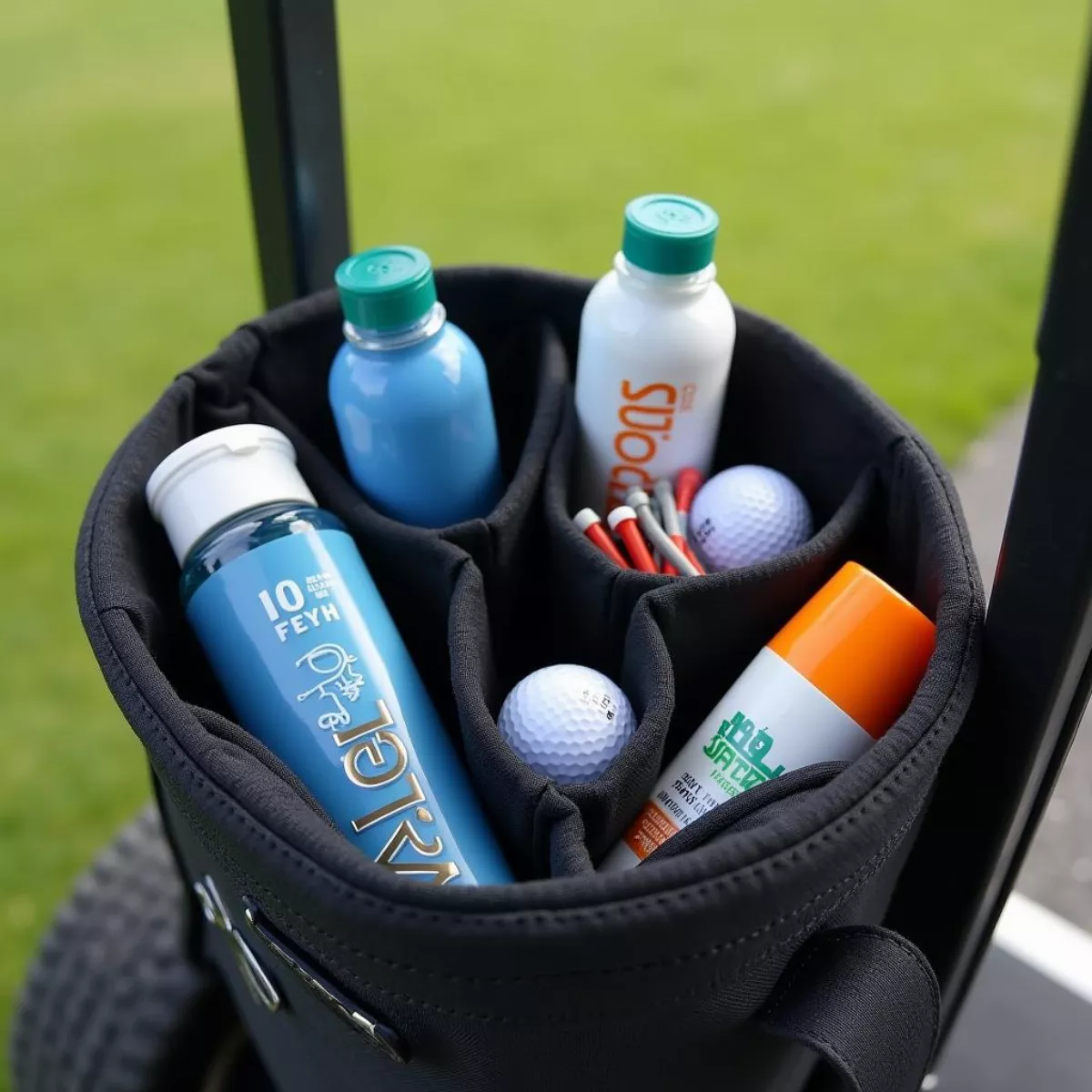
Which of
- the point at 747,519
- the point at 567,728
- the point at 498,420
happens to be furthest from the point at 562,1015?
the point at 498,420

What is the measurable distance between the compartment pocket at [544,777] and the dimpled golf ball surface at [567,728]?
0.05 ft

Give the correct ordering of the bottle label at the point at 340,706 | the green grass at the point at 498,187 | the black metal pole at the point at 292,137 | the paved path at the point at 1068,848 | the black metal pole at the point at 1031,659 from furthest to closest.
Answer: the green grass at the point at 498,187, the paved path at the point at 1068,848, the black metal pole at the point at 292,137, the bottle label at the point at 340,706, the black metal pole at the point at 1031,659

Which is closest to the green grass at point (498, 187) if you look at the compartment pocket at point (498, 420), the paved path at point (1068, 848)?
the paved path at point (1068, 848)

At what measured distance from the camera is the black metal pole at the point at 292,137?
55 cm

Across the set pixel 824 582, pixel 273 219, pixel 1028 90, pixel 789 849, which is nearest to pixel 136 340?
pixel 273 219

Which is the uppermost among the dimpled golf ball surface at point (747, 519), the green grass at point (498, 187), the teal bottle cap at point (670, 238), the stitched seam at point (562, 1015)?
the teal bottle cap at point (670, 238)

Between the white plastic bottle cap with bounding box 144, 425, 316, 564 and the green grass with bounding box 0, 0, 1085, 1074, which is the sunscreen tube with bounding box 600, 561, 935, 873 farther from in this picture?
the green grass with bounding box 0, 0, 1085, 1074

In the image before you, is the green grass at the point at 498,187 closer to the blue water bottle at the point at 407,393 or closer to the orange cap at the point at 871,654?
the blue water bottle at the point at 407,393

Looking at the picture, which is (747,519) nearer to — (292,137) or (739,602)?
(739,602)

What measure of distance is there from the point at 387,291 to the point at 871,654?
0.24 m

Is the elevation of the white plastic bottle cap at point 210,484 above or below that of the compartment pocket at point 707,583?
above

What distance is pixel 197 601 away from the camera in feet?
1.53

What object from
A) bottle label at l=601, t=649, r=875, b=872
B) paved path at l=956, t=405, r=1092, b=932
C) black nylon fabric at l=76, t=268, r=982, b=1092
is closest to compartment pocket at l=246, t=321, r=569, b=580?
black nylon fabric at l=76, t=268, r=982, b=1092

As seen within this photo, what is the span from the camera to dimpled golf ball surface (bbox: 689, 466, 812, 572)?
0.52m
